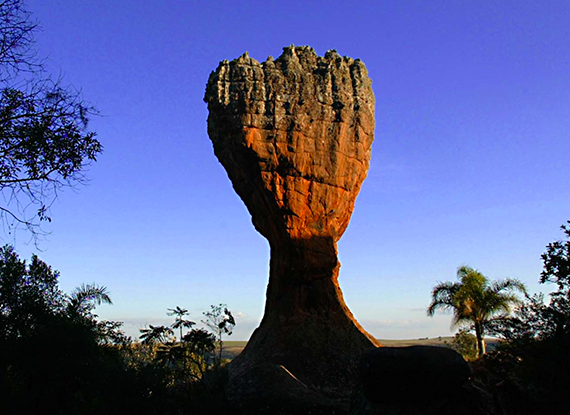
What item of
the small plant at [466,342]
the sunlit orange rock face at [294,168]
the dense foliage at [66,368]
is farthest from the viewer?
the small plant at [466,342]

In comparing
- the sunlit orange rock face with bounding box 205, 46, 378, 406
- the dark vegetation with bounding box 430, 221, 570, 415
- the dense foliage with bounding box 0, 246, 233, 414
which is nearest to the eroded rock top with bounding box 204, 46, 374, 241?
the sunlit orange rock face with bounding box 205, 46, 378, 406

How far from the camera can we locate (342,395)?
59.3 ft

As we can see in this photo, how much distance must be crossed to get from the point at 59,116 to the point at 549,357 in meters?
9.38

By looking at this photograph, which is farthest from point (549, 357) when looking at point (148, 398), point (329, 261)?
point (329, 261)

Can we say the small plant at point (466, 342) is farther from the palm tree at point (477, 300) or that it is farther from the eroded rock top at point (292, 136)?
the eroded rock top at point (292, 136)

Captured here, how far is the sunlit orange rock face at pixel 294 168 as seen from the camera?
22.0 meters

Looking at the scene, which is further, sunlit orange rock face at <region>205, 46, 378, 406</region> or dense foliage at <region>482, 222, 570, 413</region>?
sunlit orange rock face at <region>205, 46, 378, 406</region>

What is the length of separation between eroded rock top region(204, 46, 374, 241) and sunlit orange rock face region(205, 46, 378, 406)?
5 centimetres

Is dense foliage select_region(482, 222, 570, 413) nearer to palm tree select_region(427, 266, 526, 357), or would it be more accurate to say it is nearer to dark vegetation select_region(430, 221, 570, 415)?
dark vegetation select_region(430, 221, 570, 415)

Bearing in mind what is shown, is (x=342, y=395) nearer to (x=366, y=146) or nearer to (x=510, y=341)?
(x=510, y=341)

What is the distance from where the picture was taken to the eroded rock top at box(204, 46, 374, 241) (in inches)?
889

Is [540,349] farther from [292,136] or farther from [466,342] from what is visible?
[466,342]

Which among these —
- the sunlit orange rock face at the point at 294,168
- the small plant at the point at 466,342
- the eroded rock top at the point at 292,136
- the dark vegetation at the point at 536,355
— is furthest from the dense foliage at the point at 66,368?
the small plant at the point at 466,342

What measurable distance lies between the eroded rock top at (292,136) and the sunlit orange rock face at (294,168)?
1.8 inches
